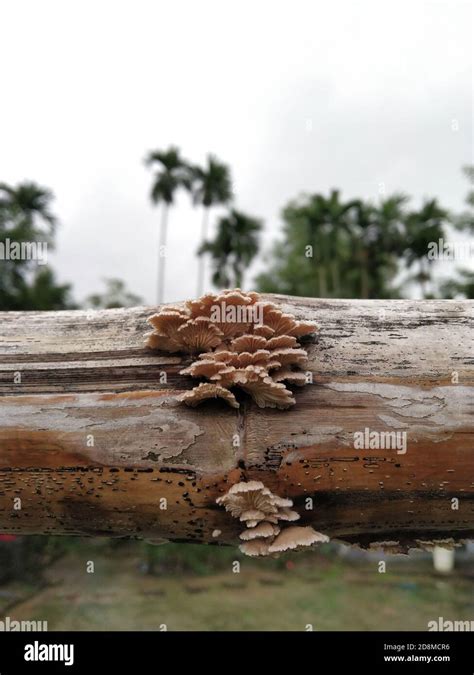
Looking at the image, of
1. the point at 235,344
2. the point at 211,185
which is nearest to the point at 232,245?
→ the point at 211,185

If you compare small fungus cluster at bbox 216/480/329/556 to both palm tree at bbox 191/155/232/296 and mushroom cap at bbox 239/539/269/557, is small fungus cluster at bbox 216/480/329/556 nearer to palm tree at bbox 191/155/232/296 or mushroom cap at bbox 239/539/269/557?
mushroom cap at bbox 239/539/269/557

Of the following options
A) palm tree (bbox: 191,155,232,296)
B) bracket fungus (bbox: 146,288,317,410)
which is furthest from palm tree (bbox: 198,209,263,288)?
bracket fungus (bbox: 146,288,317,410)

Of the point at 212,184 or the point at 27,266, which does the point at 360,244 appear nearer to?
the point at 212,184
